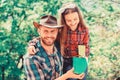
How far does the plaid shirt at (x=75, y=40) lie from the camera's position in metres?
4.25

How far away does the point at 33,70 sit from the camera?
403 centimetres

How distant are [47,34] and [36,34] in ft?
0.68

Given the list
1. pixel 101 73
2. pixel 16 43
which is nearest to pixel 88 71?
pixel 101 73

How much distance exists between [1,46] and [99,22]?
1157 mm

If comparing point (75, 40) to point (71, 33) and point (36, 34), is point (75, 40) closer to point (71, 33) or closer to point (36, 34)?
→ point (71, 33)

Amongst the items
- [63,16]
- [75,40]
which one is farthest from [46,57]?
[63,16]

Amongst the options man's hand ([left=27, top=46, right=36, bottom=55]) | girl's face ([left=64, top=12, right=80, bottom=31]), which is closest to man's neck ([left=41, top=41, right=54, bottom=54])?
man's hand ([left=27, top=46, right=36, bottom=55])

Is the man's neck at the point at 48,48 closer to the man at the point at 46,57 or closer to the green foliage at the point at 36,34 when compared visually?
the man at the point at 46,57

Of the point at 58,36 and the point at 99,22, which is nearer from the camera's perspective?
the point at 58,36

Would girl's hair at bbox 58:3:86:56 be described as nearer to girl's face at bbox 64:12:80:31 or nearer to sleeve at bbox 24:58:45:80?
girl's face at bbox 64:12:80:31

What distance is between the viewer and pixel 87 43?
430cm

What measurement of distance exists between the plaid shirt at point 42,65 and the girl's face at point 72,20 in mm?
307

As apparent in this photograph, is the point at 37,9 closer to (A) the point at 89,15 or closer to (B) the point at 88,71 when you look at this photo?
(A) the point at 89,15

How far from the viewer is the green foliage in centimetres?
436
